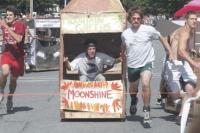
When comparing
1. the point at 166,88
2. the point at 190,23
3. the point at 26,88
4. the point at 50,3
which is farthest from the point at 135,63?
the point at 50,3

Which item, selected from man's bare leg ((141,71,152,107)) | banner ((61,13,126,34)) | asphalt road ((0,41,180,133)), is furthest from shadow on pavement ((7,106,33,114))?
man's bare leg ((141,71,152,107))

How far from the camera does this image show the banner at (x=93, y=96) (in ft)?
26.5

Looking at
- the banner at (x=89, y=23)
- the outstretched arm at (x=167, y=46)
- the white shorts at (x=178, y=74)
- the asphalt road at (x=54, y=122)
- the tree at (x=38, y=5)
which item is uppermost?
the tree at (x=38, y=5)

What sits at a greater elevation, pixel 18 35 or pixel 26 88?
pixel 18 35

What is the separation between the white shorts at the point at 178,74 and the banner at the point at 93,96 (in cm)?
76

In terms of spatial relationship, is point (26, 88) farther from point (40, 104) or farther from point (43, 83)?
point (40, 104)

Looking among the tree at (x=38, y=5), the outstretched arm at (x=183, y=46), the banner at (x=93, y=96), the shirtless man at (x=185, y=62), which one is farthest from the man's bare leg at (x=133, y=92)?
the tree at (x=38, y=5)

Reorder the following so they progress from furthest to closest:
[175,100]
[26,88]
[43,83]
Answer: [43,83], [26,88], [175,100]

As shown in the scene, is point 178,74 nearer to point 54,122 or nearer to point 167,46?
point 167,46

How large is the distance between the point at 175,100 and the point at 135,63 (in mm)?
946

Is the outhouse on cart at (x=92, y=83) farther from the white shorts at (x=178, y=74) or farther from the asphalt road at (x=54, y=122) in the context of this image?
the white shorts at (x=178, y=74)

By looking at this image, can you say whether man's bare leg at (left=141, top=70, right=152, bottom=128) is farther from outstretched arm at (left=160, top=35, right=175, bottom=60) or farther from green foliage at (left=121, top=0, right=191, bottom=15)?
green foliage at (left=121, top=0, right=191, bottom=15)

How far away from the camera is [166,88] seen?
9.11 metres

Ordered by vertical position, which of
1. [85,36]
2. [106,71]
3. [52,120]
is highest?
[85,36]
